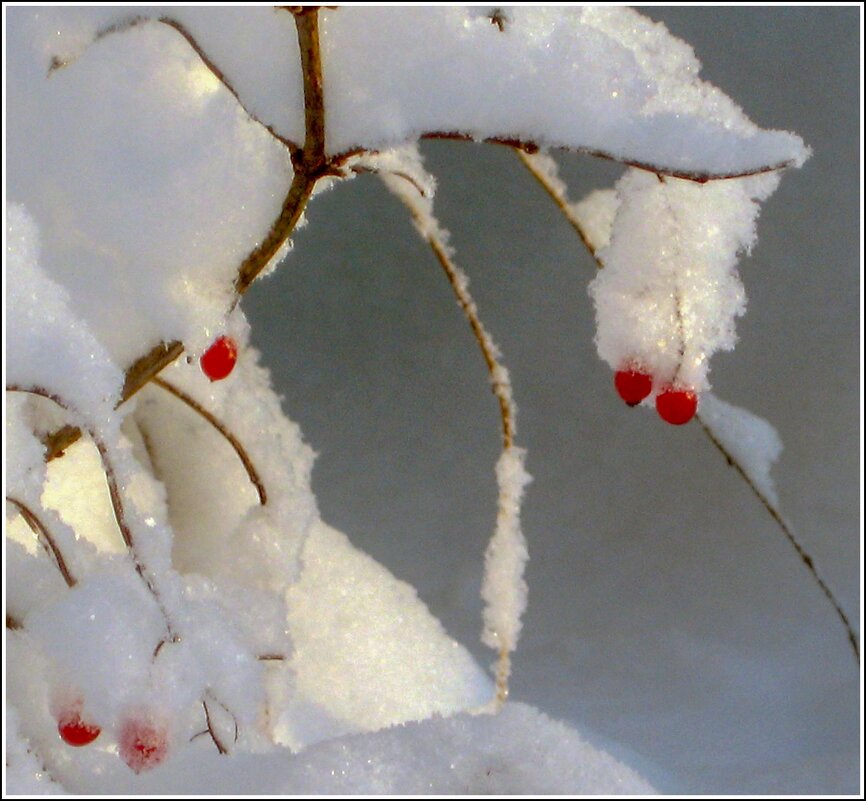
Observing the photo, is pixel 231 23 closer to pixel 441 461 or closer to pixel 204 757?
pixel 204 757

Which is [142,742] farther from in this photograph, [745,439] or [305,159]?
[745,439]

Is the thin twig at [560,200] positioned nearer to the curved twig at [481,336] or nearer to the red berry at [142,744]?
the curved twig at [481,336]

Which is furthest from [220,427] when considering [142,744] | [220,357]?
[142,744]

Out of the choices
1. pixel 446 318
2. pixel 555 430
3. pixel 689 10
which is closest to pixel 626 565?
pixel 555 430

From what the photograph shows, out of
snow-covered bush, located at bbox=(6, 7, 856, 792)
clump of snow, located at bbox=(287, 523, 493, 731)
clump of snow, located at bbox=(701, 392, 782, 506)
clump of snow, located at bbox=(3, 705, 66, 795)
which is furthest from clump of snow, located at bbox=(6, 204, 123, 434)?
clump of snow, located at bbox=(287, 523, 493, 731)

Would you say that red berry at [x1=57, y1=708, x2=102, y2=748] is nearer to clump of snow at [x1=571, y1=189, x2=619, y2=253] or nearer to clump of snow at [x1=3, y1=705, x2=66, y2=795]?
clump of snow at [x1=3, y1=705, x2=66, y2=795]

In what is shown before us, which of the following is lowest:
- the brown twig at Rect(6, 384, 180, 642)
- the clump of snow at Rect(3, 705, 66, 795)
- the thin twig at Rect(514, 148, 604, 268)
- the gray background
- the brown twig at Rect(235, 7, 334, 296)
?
the clump of snow at Rect(3, 705, 66, 795)
